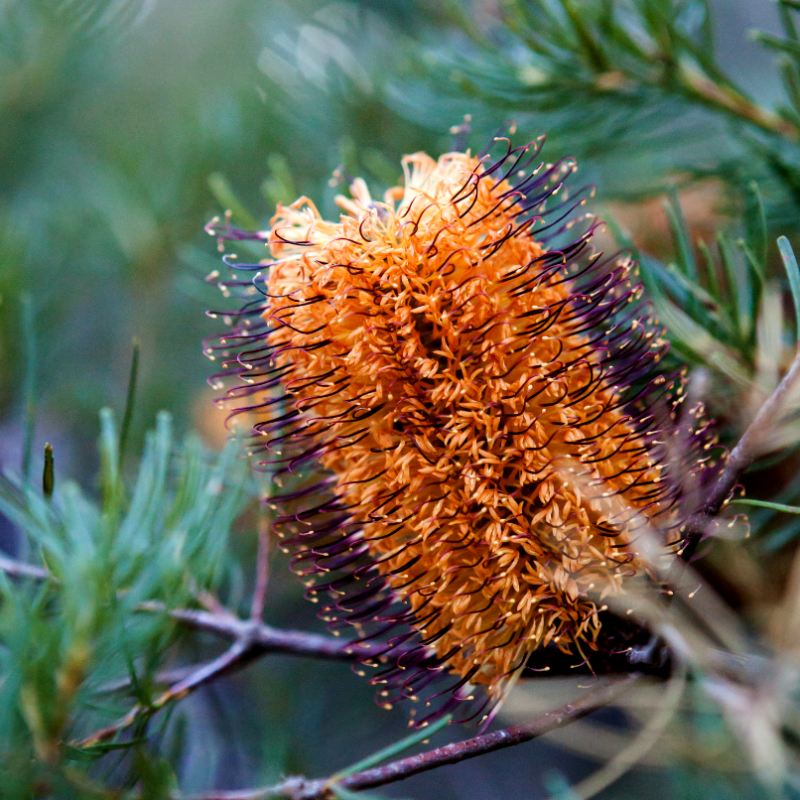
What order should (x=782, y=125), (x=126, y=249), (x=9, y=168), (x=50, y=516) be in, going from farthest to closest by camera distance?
(x=9, y=168)
(x=126, y=249)
(x=782, y=125)
(x=50, y=516)

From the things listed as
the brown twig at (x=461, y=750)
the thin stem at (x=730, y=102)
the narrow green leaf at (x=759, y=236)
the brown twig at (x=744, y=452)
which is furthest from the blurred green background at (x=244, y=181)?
the brown twig at (x=744, y=452)

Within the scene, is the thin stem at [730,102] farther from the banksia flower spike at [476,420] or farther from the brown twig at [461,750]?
the brown twig at [461,750]

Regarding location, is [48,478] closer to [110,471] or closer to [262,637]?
[110,471]

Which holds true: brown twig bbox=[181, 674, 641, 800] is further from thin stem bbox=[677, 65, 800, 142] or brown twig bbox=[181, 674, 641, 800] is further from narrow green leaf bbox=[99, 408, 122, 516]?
thin stem bbox=[677, 65, 800, 142]

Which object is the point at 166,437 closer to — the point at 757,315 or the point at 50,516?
the point at 50,516

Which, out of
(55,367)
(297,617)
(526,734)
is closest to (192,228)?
(55,367)
